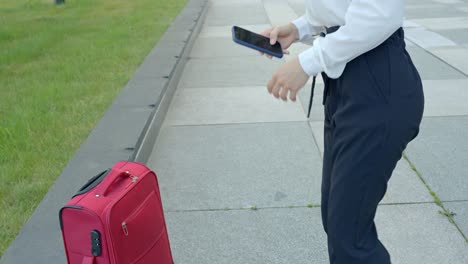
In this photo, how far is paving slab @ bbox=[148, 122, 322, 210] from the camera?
3613 mm

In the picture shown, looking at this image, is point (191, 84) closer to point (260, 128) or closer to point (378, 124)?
point (260, 128)

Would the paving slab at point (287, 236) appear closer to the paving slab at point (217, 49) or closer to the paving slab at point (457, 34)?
the paving slab at point (217, 49)

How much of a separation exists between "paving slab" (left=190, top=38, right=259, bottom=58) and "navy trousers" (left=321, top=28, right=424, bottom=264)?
6048mm

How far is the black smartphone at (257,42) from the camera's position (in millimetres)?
2000

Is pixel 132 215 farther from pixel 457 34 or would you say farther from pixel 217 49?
pixel 457 34

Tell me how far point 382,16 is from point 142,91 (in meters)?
3.98

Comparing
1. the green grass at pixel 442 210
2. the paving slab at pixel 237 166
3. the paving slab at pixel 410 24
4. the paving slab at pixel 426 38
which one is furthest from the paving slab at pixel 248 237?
the paving slab at pixel 410 24

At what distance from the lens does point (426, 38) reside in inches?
325

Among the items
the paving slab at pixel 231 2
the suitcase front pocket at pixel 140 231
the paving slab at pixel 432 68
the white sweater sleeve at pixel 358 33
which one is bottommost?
the paving slab at pixel 231 2

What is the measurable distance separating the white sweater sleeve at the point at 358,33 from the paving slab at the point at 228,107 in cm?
342

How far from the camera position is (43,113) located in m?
4.92

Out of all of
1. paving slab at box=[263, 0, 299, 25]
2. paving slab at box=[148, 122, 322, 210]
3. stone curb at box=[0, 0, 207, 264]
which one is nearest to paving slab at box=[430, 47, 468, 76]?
paving slab at box=[148, 122, 322, 210]

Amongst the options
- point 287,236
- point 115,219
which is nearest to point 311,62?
point 115,219

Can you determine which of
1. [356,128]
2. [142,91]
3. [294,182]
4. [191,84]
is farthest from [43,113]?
[356,128]
